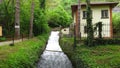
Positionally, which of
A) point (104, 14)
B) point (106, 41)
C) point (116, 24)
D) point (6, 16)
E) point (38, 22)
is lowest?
point (106, 41)

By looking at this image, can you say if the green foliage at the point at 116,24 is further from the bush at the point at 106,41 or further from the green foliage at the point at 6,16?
the bush at the point at 106,41

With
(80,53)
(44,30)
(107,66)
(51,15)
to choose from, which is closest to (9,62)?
(107,66)

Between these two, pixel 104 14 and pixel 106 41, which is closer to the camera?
pixel 106 41

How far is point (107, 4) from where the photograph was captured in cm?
3909

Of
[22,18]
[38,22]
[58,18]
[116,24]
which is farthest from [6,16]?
[58,18]

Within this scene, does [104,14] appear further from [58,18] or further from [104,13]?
[58,18]

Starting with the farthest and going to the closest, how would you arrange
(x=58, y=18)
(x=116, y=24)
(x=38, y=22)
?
(x=58, y=18)
(x=116, y=24)
(x=38, y=22)

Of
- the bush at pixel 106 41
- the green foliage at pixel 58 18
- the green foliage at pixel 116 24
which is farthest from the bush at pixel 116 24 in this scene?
the green foliage at pixel 58 18

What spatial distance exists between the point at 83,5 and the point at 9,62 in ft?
88.3

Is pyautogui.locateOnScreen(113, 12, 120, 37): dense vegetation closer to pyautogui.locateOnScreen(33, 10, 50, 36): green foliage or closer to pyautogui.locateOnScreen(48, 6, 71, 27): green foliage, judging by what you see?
pyautogui.locateOnScreen(33, 10, 50, 36): green foliage

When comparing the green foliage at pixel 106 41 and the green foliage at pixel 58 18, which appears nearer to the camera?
the green foliage at pixel 106 41

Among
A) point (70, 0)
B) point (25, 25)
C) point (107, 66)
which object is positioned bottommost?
point (107, 66)

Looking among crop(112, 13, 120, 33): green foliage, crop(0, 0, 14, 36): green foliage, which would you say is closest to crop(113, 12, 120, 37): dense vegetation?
crop(112, 13, 120, 33): green foliage

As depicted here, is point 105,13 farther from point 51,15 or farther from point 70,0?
point 70,0
